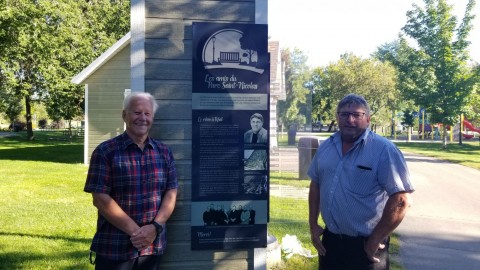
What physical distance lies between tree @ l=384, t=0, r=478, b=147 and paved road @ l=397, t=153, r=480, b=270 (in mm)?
13780

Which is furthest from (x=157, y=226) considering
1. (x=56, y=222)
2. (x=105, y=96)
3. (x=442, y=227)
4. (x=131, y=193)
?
(x=105, y=96)

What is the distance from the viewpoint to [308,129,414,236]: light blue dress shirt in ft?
9.25

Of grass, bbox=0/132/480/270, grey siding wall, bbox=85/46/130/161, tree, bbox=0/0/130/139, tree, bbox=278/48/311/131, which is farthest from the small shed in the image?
tree, bbox=278/48/311/131

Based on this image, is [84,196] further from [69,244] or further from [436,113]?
[436,113]

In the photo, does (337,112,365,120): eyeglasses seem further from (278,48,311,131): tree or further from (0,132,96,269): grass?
(278,48,311,131): tree

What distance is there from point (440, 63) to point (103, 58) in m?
19.5

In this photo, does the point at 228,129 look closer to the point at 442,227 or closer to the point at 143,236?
the point at 143,236

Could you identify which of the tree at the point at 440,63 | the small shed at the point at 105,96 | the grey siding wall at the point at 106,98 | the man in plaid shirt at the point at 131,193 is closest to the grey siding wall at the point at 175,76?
the man in plaid shirt at the point at 131,193

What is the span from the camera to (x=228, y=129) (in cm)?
339

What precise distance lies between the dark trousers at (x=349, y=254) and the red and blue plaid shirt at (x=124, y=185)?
4.19 ft

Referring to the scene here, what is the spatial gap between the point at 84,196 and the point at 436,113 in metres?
22.6

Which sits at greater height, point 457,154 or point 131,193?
point 131,193

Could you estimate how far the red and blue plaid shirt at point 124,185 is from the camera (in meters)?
2.68

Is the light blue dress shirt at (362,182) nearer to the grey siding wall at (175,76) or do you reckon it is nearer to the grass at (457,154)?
the grey siding wall at (175,76)
